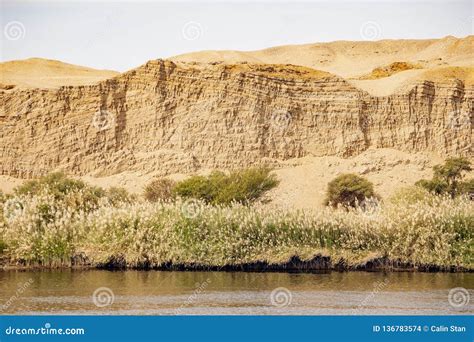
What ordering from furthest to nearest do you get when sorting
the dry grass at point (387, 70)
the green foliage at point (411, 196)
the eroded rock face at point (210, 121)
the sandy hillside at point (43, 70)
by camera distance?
the dry grass at point (387, 70) < the sandy hillside at point (43, 70) < the eroded rock face at point (210, 121) < the green foliage at point (411, 196)

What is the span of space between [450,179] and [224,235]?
20.5m

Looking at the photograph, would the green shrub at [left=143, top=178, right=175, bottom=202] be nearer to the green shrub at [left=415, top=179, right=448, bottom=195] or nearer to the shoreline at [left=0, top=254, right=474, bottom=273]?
the green shrub at [left=415, top=179, right=448, bottom=195]

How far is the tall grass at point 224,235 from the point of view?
24.6m

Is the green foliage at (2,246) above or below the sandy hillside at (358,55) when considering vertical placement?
below

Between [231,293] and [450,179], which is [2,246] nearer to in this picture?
[231,293]

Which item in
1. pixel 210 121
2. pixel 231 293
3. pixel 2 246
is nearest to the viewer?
pixel 231 293

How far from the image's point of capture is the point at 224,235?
80.8ft

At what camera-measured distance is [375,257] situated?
25.2 meters

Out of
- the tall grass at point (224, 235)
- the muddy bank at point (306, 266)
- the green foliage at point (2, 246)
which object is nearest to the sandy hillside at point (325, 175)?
the tall grass at point (224, 235)

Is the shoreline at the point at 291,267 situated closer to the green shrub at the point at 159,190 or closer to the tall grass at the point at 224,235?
the tall grass at the point at 224,235

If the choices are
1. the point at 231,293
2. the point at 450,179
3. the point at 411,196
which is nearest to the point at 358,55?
the point at 450,179

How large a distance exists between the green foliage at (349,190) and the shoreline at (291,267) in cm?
1523

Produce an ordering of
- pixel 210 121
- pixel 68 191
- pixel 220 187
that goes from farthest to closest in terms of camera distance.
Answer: pixel 210 121 → pixel 220 187 → pixel 68 191

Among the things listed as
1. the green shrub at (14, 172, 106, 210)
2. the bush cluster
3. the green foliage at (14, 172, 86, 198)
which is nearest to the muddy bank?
the green shrub at (14, 172, 106, 210)
